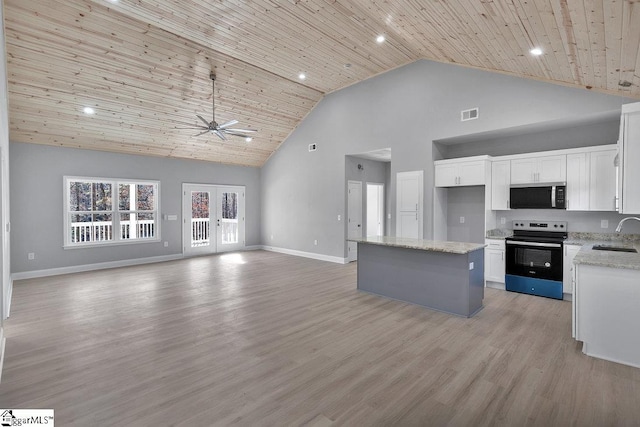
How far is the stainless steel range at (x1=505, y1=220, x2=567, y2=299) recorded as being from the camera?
15.5ft

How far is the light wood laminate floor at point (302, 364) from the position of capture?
220cm

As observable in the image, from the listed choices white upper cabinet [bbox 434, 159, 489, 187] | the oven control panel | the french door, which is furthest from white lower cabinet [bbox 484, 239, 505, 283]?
the french door

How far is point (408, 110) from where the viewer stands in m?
6.50

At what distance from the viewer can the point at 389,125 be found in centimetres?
684

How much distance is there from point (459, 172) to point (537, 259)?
6.24ft

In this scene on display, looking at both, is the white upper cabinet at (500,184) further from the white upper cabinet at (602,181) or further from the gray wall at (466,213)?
the white upper cabinet at (602,181)

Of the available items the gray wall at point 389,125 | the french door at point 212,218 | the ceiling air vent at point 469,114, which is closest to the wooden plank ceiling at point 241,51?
the gray wall at point 389,125

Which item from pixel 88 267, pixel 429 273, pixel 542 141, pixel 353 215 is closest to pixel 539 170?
pixel 542 141

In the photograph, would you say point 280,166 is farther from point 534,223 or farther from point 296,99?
point 534,223

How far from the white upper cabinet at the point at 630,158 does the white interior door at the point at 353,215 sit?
5281mm

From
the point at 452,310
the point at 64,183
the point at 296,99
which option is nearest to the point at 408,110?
the point at 296,99

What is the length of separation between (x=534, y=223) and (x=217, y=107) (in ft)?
21.8

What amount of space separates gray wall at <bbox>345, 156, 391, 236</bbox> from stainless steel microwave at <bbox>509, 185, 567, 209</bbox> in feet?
12.0

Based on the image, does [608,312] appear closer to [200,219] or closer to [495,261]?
[495,261]
